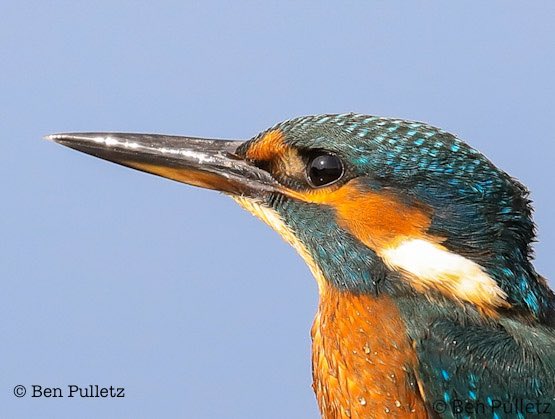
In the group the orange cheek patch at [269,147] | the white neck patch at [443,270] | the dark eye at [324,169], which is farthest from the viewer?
the orange cheek patch at [269,147]

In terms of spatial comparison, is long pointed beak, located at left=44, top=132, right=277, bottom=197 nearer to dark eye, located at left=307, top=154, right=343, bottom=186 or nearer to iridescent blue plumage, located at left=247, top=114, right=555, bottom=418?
dark eye, located at left=307, top=154, right=343, bottom=186

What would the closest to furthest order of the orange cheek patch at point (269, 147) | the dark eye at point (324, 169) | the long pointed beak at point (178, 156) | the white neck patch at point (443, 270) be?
1. the white neck patch at point (443, 270)
2. the dark eye at point (324, 169)
3. the orange cheek patch at point (269, 147)
4. the long pointed beak at point (178, 156)

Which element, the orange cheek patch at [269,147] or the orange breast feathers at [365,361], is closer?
the orange breast feathers at [365,361]

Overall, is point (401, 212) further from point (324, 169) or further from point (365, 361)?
point (365, 361)

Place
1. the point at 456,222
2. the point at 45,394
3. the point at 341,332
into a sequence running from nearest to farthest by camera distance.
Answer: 1. the point at 456,222
2. the point at 341,332
3. the point at 45,394

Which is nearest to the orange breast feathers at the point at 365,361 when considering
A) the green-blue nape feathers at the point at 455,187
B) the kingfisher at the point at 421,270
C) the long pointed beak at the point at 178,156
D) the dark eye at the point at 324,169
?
the kingfisher at the point at 421,270

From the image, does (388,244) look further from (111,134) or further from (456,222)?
(111,134)

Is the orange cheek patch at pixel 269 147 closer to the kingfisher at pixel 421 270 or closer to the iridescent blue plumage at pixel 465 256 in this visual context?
the kingfisher at pixel 421 270

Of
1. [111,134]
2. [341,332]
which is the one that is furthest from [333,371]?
[111,134]
